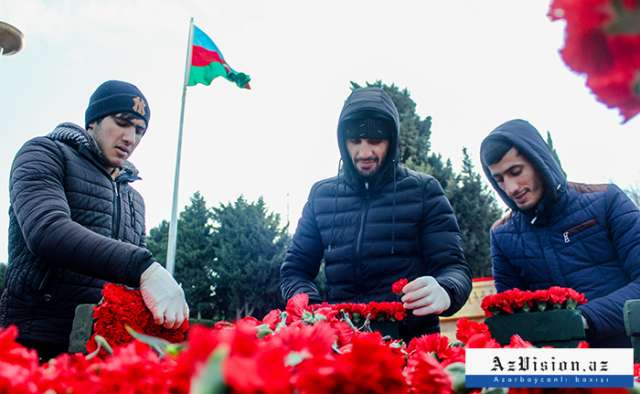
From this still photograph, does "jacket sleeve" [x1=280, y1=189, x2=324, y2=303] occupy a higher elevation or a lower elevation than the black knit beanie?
lower

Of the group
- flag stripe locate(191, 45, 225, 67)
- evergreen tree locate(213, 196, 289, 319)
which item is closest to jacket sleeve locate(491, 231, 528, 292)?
flag stripe locate(191, 45, 225, 67)

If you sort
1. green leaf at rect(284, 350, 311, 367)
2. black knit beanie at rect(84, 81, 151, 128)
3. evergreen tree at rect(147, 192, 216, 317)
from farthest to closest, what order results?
evergreen tree at rect(147, 192, 216, 317)
black knit beanie at rect(84, 81, 151, 128)
green leaf at rect(284, 350, 311, 367)

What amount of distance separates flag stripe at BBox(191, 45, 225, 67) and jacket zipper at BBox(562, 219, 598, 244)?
9.22 metres

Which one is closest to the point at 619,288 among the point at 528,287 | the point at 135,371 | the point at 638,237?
the point at 638,237

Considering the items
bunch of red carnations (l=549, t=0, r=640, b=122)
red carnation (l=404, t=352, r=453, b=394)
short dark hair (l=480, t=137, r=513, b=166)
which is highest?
short dark hair (l=480, t=137, r=513, b=166)

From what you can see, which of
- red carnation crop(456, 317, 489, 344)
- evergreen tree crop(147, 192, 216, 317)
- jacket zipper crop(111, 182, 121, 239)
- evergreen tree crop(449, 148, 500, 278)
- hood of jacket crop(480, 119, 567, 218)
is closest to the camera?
red carnation crop(456, 317, 489, 344)

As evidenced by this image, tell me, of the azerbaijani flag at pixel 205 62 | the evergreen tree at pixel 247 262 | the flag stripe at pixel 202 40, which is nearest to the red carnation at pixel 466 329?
the azerbaijani flag at pixel 205 62

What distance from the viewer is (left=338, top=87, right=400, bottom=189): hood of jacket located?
2299 mm

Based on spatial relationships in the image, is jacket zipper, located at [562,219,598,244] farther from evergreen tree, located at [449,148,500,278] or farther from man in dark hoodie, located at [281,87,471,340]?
evergreen tree, located at [449,148,500,278]

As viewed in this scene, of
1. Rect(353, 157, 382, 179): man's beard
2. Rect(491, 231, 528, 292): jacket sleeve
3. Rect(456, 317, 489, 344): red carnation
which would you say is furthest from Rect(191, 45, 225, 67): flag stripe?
Rect(456, 317, 489, 344): red carnation

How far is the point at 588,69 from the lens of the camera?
0.43 meters

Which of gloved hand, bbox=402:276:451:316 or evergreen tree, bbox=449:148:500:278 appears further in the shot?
evergreen tree, bbox=449:148:500:278

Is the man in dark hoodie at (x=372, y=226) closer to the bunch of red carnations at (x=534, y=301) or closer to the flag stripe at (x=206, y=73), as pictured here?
the bunch of red carnations at (x=534, y=301)

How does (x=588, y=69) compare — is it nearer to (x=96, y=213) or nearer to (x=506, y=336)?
(x=506, y=336)
